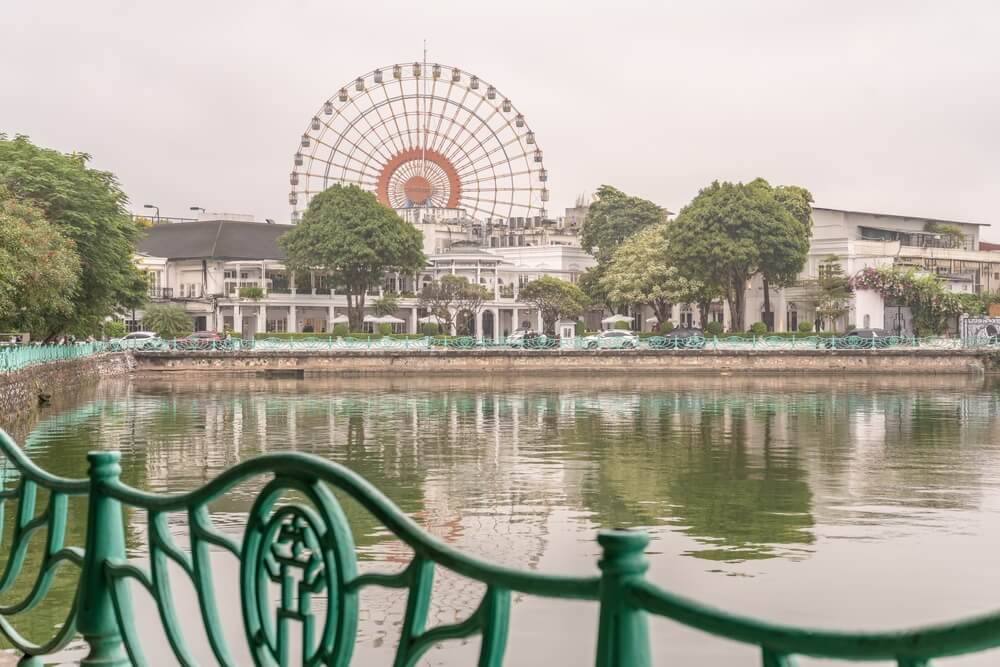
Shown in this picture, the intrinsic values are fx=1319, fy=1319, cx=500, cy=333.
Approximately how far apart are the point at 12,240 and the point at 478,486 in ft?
47.7

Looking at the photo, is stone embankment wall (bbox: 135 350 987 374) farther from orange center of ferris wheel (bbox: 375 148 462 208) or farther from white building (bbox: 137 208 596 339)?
orange center of ferris wheel (bbox: 375 148 462 208)

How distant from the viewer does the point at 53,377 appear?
3872cm

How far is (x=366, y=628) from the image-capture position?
38.0ft

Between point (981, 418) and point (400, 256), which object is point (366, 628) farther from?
point (400, 256)

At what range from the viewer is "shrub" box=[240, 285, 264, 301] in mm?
72375

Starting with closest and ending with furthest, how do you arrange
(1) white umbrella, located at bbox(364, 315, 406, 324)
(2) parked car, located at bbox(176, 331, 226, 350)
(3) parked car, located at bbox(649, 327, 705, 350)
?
(2) parked car, located at bbox(176, 331, 226, 350) < (3) parked car, located at bbox(649, 327, 705, 350) < (1) white umbrella, located at bbox(364, 315, 406, 324)

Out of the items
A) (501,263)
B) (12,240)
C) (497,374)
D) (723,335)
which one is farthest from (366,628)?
(501,263)

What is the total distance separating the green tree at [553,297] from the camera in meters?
75.1

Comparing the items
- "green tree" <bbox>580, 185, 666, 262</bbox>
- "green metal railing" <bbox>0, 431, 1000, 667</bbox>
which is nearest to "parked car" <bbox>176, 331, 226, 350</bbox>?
"green tree" <bbox>580, 185, 666, 262</bbox>

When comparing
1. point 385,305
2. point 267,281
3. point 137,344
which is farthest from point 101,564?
point 267,281

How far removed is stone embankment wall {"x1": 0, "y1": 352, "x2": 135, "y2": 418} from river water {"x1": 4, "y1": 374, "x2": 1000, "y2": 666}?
33.4 inches

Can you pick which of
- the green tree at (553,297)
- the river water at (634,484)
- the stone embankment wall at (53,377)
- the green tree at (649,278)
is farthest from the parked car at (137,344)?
the green tree at (649,278)

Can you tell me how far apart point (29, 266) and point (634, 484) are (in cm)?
1662

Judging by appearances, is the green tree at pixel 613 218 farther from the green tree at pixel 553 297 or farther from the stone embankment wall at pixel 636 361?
the stone embankment wall at pixel 636 361
